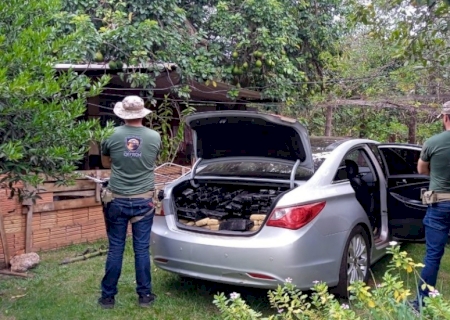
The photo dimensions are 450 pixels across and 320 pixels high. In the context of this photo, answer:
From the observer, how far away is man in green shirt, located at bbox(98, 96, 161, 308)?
15.1ft

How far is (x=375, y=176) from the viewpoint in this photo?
5684 millimetres

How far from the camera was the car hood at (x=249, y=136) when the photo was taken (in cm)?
480

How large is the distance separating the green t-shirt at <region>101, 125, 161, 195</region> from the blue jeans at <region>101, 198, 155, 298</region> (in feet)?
0.41

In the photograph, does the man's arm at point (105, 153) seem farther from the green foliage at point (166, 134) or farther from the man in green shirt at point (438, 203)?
the green foliage at point (166, 134)

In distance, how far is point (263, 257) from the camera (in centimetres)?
418

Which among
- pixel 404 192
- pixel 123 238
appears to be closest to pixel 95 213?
pixel 123 238

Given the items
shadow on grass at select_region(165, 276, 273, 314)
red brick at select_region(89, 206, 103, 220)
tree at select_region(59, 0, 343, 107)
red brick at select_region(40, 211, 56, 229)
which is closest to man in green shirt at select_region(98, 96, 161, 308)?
shadow on grass at select_region(165, 276, 273, 314)

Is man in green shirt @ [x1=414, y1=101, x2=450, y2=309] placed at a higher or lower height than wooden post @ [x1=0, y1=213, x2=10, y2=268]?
higher

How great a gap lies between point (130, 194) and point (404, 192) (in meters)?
3.12

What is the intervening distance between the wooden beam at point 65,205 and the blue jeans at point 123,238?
7.47 feet

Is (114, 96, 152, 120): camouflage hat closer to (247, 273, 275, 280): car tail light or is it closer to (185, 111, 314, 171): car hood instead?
(185, 111, 314, 171): car hood

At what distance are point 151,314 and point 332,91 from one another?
9.21 m

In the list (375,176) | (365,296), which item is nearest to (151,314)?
(365,296)

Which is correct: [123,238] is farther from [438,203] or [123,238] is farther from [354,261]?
[438,203]
